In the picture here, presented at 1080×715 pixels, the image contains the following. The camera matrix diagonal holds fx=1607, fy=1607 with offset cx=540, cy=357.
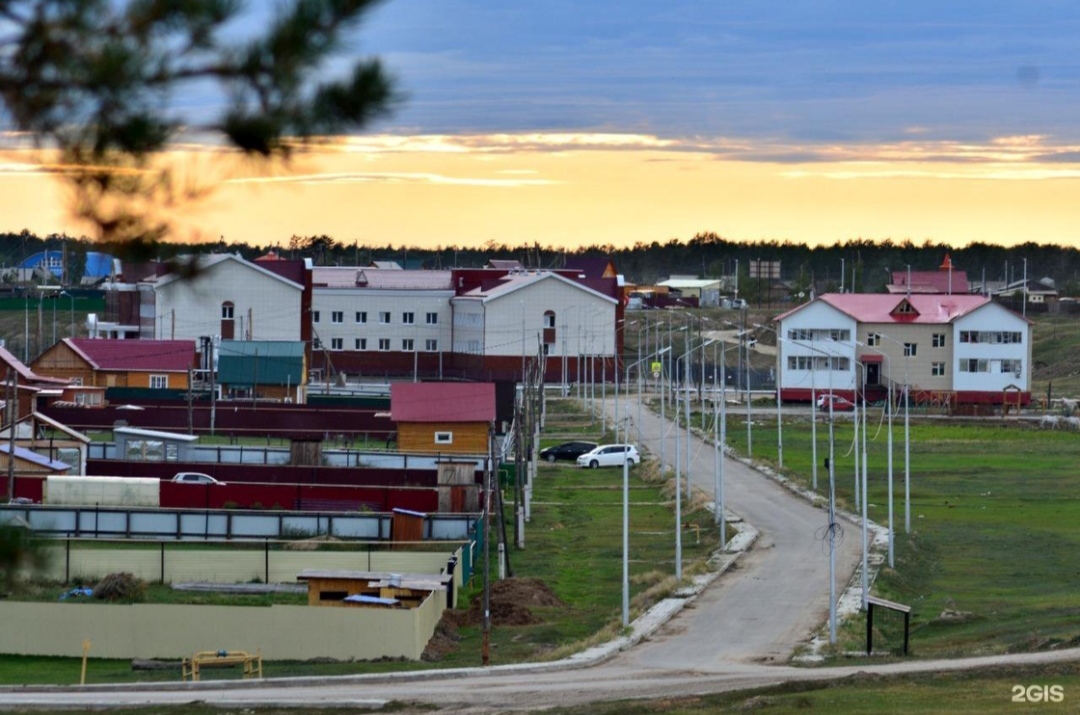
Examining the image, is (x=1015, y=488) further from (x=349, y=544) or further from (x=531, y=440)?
(x=349, y=544)

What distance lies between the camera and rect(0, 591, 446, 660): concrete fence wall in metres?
27.9

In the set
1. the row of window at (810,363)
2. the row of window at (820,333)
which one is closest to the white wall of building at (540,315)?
the row of window at (820,333)

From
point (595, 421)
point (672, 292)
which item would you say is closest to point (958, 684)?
point (595, 421)

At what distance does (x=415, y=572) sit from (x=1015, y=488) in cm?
2566

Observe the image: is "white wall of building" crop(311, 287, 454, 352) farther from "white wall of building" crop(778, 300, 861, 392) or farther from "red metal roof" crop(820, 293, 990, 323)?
"red metal roof" crop(820, 293, 990, 323)

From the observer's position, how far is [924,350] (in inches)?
3398

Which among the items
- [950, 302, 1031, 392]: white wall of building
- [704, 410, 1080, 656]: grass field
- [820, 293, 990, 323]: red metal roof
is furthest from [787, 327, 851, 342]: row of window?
[704, 410, 1080, 656]: grass field

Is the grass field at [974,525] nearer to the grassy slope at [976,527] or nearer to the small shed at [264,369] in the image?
the grassy slope at [976,527]

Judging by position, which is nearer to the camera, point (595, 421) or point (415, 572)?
point (415, 572)

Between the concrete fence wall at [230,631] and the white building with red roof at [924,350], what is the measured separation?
58473 mm

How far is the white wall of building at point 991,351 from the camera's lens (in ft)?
279

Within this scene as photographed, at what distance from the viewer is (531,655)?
27828 millimetres

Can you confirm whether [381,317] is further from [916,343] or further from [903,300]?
[916,343]

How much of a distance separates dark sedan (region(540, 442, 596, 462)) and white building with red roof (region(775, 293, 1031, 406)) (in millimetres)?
24104
